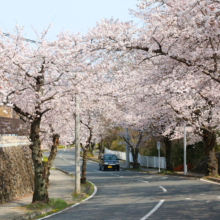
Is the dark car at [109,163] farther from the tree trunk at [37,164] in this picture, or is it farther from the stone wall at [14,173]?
the tree trunk at [37,164]

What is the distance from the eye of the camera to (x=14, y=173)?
1758 cm

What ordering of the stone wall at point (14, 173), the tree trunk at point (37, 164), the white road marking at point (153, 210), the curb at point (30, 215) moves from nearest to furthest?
1. the white road marking at point (153, 210)
2. the curb at point (30, 215)
3. the tree trunk at point (37, 164)
4. the stone wall at point (14, 173)

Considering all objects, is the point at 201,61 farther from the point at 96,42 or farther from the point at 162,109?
the point at 162,109

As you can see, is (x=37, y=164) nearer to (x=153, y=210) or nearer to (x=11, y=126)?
(x=153, y=210)

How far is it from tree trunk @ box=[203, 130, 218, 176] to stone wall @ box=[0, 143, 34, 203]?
505 inches

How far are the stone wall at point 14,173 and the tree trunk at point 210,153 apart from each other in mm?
12832

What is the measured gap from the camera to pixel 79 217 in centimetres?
1130

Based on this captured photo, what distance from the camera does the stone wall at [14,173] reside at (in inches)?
628

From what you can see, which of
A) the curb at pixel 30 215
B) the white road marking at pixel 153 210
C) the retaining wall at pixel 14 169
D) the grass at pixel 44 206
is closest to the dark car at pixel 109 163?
the retaining wall at pixel 14 169

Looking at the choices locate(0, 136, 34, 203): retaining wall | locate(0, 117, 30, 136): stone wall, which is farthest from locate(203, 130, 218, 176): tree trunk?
locate(0, 117, 30, 136): stone wall

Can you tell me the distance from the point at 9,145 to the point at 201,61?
11.1 metres

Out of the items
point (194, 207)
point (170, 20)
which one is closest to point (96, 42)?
point (170, 20)

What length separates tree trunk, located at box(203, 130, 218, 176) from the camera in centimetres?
2578

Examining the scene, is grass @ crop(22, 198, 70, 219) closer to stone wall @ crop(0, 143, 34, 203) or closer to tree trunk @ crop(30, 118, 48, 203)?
tree trunk @ crop(30, 118, 48, 203)
